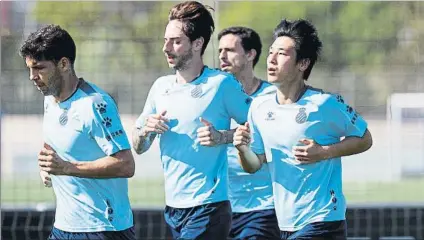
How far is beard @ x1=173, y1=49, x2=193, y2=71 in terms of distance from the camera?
23.6 feet

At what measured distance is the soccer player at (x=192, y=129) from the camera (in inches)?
279

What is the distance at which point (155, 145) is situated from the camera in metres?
17.1

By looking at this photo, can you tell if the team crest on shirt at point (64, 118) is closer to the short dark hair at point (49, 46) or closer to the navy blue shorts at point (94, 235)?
the short dark hair at point (49, 46)

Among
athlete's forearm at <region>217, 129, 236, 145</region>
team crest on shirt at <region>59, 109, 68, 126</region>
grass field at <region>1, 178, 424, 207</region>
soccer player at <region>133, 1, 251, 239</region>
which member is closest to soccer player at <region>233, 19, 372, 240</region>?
athlete's forearm at <region>217, 129, 236, 145</region>

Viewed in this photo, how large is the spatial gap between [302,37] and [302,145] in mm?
665

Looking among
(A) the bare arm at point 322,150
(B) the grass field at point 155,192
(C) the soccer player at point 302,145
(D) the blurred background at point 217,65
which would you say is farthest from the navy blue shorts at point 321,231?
(B) the grass field at point 155,192

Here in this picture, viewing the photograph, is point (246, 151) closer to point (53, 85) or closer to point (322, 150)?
point (322, 150)

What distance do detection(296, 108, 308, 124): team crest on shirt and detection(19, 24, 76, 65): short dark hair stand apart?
1.21 meters

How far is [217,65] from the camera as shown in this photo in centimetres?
1208

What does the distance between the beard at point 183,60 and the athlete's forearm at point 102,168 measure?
1.16 meters

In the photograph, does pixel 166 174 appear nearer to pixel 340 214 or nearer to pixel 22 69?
pixel 340 214

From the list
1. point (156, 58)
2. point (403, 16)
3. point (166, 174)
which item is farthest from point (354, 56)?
point (166, 174)

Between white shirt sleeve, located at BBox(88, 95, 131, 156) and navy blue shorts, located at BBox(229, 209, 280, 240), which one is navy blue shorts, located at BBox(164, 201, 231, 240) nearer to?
navy blue shorts, located at BBox(229, 209, 280, 240)

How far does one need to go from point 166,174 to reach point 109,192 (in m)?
0.88
